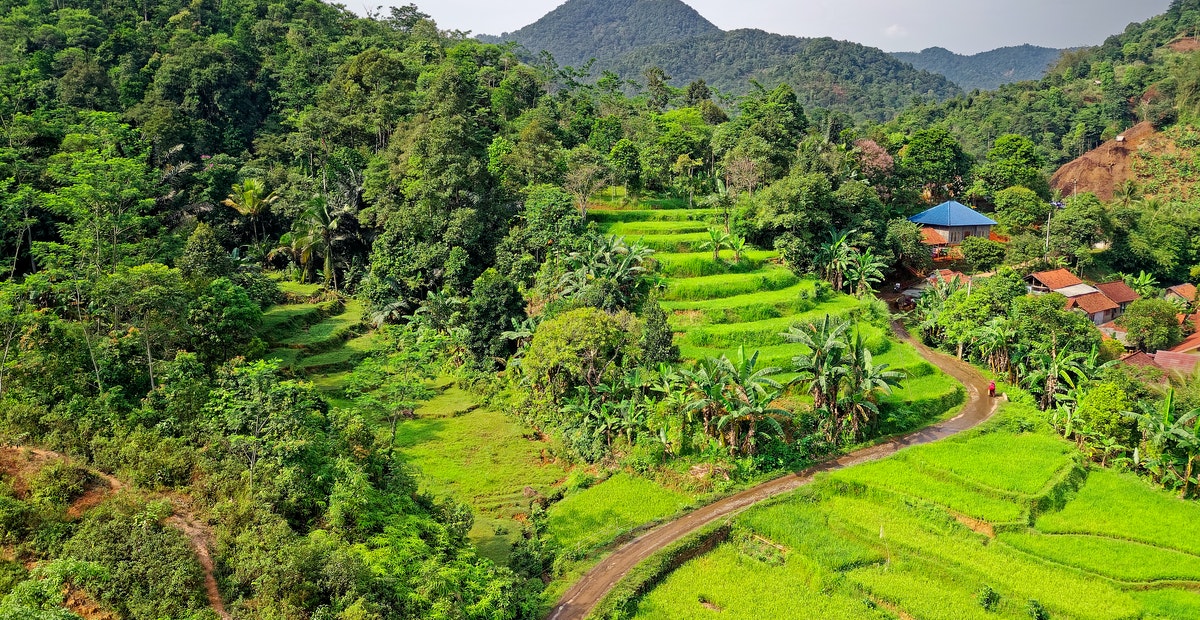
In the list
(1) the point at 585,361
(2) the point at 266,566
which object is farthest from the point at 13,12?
(2) the point at 266,566

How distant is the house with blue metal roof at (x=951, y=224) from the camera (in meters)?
43.9

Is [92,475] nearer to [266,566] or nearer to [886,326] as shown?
[266,566]

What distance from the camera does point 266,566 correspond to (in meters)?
13.1

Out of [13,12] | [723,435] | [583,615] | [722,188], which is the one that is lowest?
[583,615]

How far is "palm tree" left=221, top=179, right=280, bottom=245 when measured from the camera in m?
36.5

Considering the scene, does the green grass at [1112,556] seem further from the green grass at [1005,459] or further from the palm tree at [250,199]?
the palm tree at [250,199]

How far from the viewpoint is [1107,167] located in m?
66.2

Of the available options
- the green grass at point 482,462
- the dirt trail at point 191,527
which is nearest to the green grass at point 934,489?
the green grass at point 482,462

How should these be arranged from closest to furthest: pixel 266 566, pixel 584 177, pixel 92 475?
pixel 266 566
pixel 92 475
pixel 584 177

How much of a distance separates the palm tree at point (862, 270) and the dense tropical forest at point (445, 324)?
0.69ft

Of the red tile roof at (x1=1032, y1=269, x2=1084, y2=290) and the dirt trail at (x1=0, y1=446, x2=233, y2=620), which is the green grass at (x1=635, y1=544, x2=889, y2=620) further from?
the red tile roof at (x1=1032, y1=269, x2=1084, y2=290)

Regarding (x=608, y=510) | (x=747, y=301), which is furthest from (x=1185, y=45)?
(x=608, y=510)

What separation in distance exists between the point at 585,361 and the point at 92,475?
571 inches

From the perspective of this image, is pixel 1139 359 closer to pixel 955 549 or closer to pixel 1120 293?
pixel 1120 293
